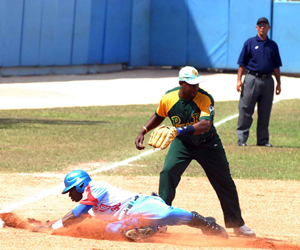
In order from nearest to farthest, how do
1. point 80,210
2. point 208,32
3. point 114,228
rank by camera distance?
point 80,210
point 114,228
point 208,32

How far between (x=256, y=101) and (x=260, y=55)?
3.04 ft

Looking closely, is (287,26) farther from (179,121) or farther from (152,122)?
(179,121)

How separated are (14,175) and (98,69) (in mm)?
19580

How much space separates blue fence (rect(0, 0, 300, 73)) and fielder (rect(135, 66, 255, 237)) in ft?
59.2

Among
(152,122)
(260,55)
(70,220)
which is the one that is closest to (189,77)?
(152,122)

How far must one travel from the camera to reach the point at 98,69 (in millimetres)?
28562

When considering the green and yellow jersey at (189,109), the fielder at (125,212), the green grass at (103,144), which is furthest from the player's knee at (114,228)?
the green grass at (103,144)

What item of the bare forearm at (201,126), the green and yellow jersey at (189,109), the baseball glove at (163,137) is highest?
the green and yellow jersey at (189,109)

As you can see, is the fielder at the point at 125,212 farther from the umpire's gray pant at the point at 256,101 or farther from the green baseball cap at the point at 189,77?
the umpire's gray pant at the point at 256,101

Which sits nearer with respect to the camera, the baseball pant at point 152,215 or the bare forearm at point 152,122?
the baseball pant at point 152,215

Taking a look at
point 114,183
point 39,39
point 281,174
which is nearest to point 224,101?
point 39,39

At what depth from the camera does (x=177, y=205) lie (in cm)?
785

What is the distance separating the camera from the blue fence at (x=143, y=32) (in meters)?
24.3

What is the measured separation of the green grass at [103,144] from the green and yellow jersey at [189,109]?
3.46 meters
